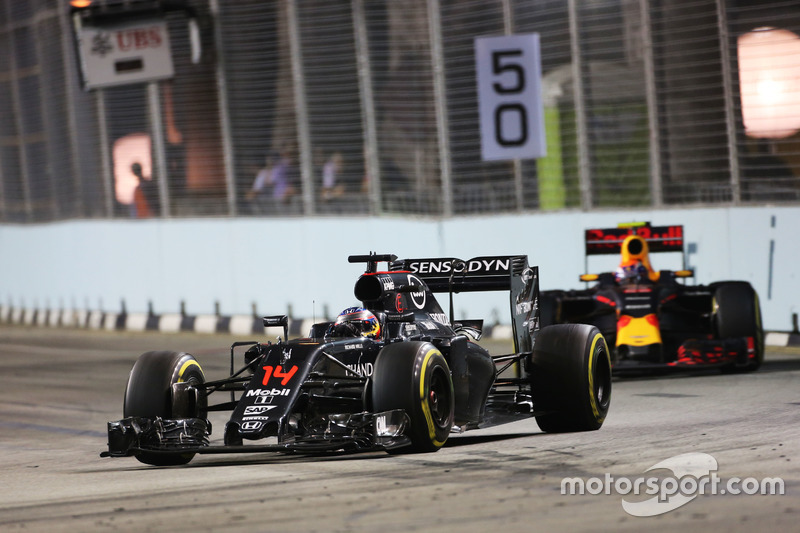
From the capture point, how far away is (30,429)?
523 inches

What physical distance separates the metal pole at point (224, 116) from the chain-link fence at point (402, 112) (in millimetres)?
31

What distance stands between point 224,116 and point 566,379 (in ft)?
46.3

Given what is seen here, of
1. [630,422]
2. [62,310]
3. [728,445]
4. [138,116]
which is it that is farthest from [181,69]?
[728,445]

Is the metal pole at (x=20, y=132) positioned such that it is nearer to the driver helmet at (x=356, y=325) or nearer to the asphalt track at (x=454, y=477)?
the asphalt track at (x=454, y=477)

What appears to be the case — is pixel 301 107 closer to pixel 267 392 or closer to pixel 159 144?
pixel 159 144

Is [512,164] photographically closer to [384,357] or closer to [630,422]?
[630,422]

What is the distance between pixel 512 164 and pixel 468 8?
242cm

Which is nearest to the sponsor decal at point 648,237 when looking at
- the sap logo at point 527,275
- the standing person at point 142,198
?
the sap logo at point 527,275

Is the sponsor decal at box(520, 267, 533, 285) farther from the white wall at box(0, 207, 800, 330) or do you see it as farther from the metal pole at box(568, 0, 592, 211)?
the metal pole at box(568, 0, 592, 211)

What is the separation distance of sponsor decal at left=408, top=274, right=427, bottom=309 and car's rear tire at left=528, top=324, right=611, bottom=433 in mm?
978

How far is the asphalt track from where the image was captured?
721 centimetres

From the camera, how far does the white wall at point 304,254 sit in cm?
1755

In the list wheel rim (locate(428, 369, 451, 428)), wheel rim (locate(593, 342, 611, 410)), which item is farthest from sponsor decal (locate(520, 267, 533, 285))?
wheel rim (locate(428, 369, 451, 428))

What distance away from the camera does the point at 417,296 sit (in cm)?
1140
